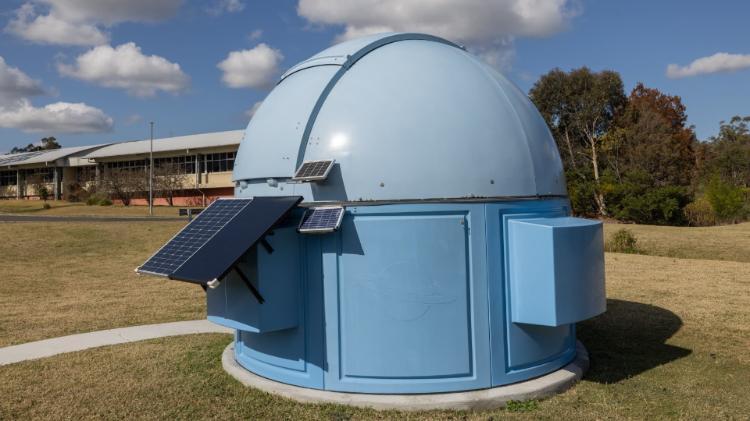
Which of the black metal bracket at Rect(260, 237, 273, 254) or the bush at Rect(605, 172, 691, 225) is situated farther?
the bush at Rect(605, 172, 691, 225)

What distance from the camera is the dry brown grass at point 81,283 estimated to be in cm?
1140

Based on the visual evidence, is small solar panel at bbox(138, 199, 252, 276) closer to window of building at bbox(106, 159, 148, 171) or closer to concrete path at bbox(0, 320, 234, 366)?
concrete path at bbox(0, 320, 234, 366)

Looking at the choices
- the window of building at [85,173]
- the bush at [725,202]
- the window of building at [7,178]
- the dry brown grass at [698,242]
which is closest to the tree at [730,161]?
the bush at [725,202]

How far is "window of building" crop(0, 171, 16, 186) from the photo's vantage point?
71312 millimetres

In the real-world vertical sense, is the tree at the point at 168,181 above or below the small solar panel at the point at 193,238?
above

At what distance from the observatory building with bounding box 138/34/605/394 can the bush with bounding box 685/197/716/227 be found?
104 feet

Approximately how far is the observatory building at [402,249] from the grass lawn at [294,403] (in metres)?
0.64

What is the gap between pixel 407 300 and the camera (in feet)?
20.2

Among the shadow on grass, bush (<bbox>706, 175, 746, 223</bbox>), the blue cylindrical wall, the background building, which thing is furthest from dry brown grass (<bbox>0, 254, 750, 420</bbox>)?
the background building

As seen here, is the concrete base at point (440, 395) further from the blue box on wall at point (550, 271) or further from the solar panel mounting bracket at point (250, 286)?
the solar panel mounting bracket at point (250, 286)

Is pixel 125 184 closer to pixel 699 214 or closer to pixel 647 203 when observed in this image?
pixel 647 203

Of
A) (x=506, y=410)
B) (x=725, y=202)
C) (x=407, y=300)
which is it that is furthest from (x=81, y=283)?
(x=725, y=202)

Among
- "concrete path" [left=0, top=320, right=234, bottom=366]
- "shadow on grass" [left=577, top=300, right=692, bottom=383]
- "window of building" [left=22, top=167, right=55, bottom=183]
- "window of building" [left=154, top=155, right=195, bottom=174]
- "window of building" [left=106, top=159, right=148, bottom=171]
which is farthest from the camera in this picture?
"window of building" [left=22, top=167, right=55, bottom=183]

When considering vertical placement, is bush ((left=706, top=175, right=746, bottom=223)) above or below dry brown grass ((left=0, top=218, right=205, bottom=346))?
above
